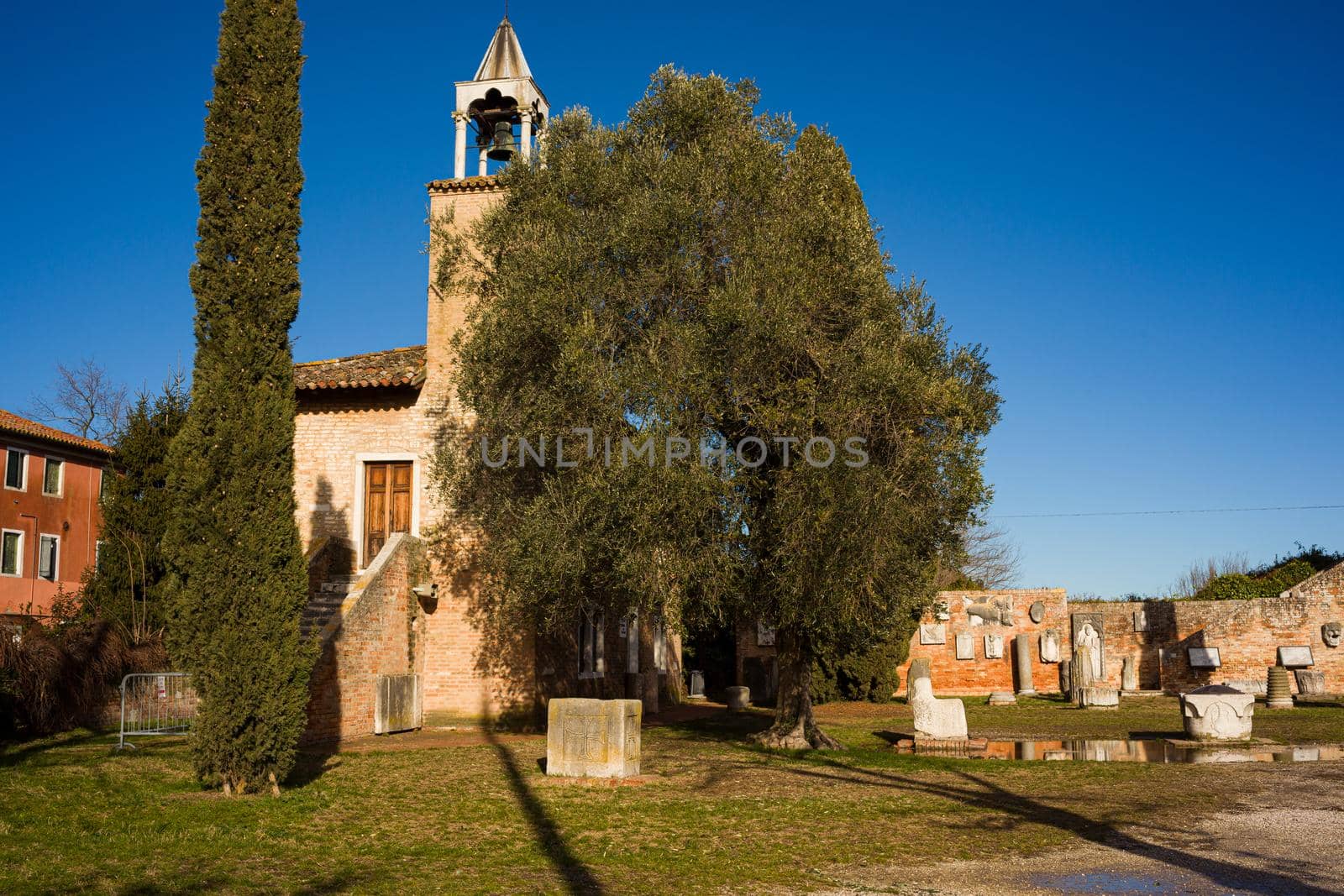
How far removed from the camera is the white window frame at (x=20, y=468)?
36438 millimetres

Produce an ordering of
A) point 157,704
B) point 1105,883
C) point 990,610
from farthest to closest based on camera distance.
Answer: point 990,610 → point 157,704 → point 1105,883

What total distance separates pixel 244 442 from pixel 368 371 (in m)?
10.8

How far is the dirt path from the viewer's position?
7348 millimetres

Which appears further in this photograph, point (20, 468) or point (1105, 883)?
point (20, 468)

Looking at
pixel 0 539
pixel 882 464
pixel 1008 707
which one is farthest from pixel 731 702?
pixel 0 539

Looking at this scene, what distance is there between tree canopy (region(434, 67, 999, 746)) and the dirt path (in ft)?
16.7

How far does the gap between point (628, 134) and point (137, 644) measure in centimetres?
1318

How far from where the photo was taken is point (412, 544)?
1941 centimetres

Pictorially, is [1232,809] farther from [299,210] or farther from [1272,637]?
[1272,637]

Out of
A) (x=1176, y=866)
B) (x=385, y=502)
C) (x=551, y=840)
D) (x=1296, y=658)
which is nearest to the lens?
(x=1176, y=866)

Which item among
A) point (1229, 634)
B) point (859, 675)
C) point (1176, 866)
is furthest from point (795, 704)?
point (1229, 634)

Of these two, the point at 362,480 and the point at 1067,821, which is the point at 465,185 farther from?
the point at 1067,821

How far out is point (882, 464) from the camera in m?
14.3

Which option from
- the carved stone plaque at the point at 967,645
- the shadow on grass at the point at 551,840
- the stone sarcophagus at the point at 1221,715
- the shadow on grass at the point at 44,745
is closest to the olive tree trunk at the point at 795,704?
the shadow on grass at the point at 551,840
